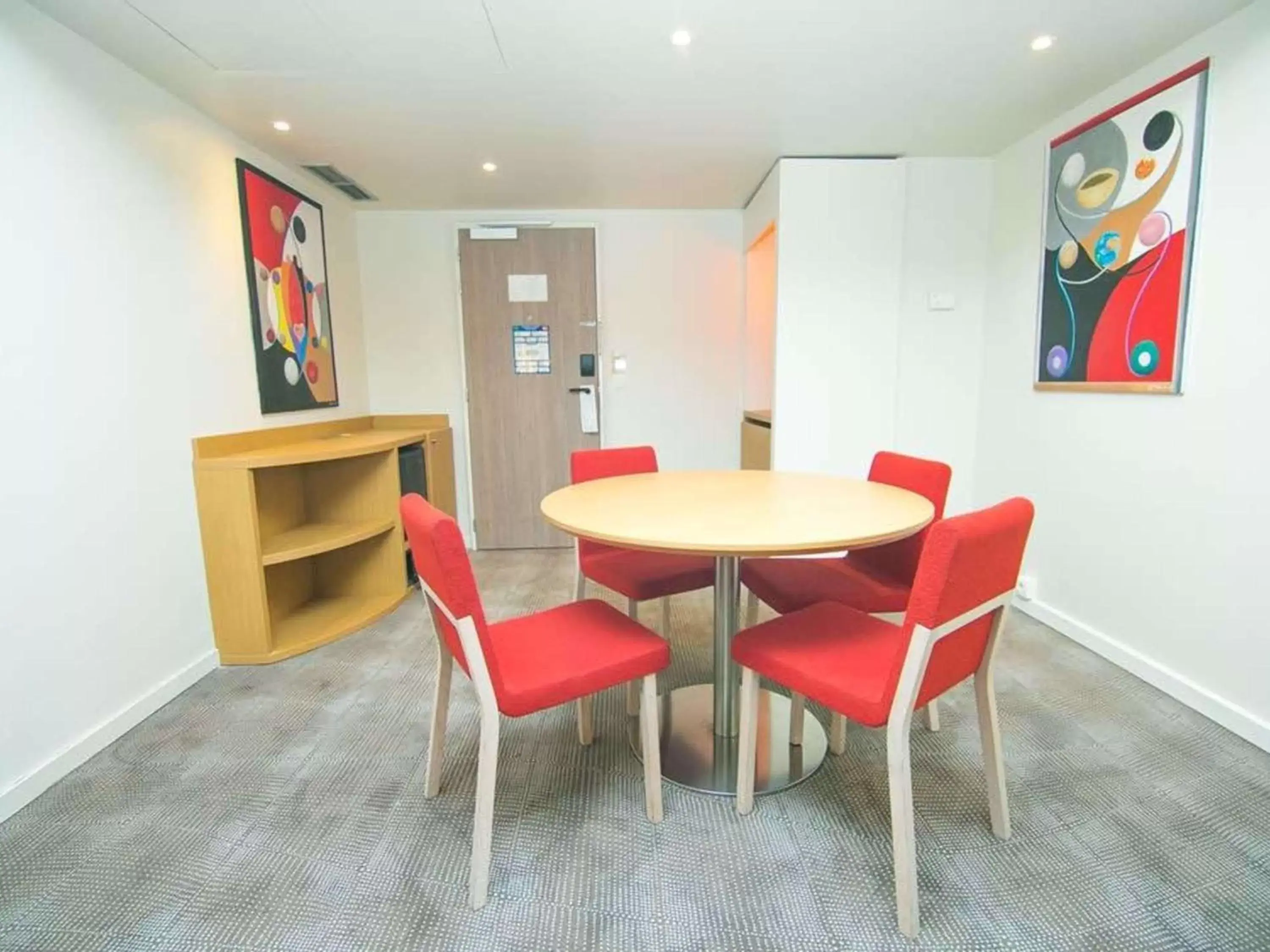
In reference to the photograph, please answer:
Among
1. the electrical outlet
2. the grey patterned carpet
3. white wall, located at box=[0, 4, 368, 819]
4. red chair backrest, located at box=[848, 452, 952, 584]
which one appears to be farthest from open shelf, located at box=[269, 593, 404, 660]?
the electrical outlet

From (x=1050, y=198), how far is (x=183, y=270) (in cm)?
367

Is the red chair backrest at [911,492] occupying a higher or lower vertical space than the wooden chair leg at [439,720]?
higher

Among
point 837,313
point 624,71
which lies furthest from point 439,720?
point 837,313

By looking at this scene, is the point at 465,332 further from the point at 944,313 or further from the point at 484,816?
the point at 484,816

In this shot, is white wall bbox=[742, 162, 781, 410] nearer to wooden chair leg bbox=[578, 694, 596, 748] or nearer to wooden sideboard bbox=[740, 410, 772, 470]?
wooden sideboard bbox=[740, 410, 772, 470]

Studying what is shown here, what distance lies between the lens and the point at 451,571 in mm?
1186

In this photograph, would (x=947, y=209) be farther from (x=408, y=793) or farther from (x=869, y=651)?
(x=408, y=793)

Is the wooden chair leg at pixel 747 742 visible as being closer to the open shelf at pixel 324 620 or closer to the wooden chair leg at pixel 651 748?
the wooden chair leg at pixel 651 748

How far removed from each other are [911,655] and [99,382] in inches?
98.3

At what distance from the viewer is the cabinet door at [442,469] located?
3.53 meters

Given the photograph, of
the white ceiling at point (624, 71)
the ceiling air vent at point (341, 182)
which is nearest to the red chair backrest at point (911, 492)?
the white ceiling at point (624, 71)

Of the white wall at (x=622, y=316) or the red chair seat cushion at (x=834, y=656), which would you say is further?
the white wall at (x=622, y=316)

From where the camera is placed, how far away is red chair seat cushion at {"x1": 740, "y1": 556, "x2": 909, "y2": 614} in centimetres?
179

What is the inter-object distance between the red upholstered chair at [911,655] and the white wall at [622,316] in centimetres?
278
